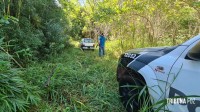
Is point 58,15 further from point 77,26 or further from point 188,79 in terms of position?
point 77,26

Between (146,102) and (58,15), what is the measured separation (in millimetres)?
10060

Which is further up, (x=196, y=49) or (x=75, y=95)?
(x=196, y=49)

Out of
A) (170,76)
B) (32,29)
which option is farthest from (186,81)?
(32,29)

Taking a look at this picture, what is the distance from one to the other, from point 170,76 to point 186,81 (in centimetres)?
28

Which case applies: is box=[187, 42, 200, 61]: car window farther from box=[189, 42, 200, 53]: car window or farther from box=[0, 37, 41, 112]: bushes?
box=[0, 37, 41, 112]: bushes

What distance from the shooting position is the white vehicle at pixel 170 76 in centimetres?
261

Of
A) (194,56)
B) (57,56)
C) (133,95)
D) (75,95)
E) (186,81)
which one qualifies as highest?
(194,56)

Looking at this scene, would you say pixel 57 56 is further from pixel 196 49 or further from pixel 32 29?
pixel 196 49

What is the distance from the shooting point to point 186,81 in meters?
2.69

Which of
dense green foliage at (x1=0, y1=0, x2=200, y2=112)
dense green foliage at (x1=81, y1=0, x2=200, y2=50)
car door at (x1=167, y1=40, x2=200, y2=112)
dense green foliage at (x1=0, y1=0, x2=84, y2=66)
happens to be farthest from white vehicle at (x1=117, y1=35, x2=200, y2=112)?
dense green foliage at (x1=81, y1=0, x2=200, y2=50)

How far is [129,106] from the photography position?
3.94 m

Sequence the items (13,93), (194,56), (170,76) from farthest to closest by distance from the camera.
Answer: (13,93) < (170,76) < (194,56)

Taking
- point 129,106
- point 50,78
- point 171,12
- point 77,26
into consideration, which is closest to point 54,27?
point 171,12

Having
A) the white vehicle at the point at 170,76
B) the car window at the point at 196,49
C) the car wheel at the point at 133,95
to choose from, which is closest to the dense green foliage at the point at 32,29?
the car wheel at the point at 133,95
